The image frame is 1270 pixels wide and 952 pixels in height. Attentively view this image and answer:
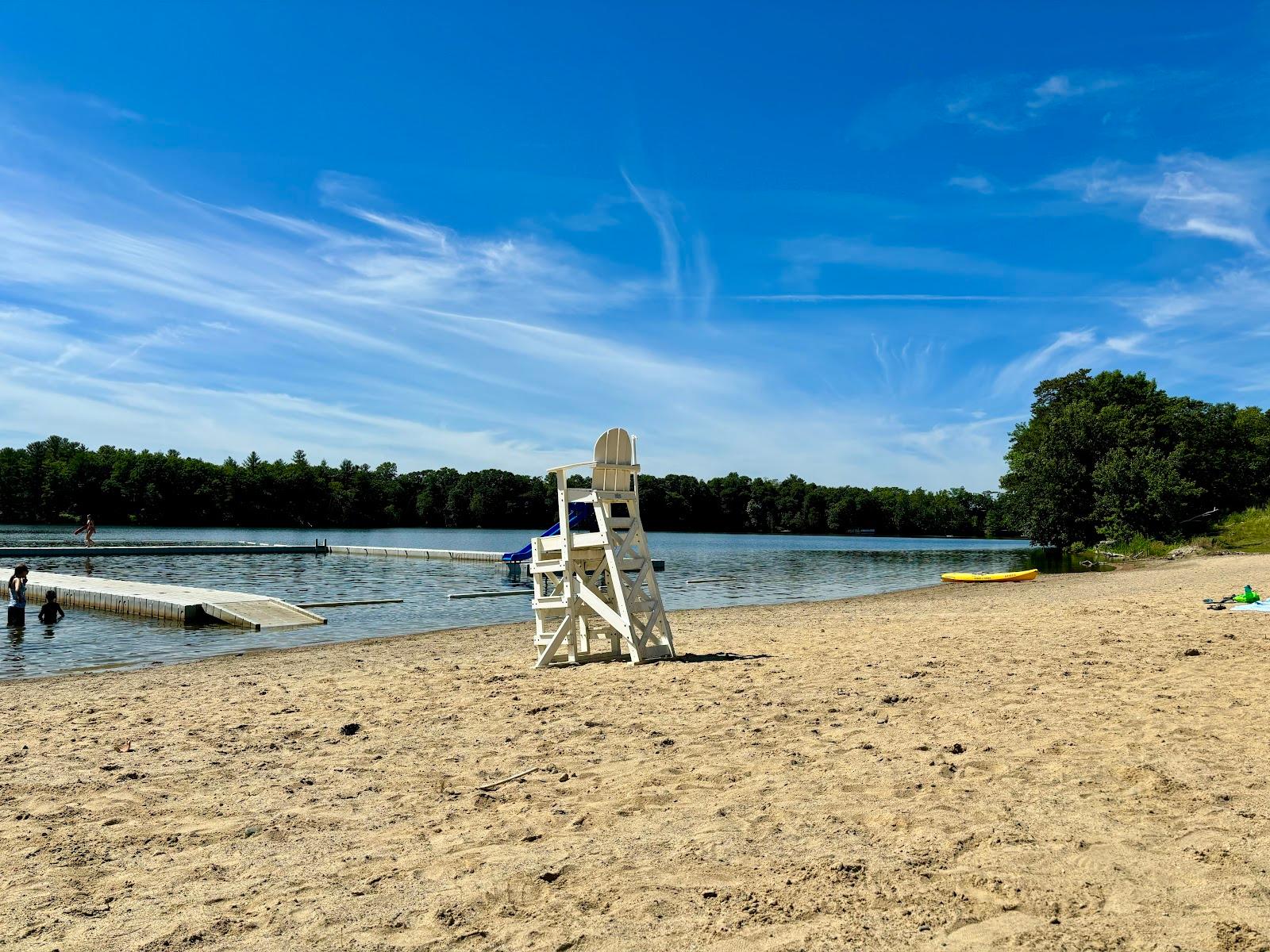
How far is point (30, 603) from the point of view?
23.4 metres

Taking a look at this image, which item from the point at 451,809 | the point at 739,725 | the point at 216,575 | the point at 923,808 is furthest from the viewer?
the point at 216,575

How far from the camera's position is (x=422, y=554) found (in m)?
52.7

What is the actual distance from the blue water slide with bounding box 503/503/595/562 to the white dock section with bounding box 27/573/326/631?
5.97 m

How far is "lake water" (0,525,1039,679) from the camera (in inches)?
619

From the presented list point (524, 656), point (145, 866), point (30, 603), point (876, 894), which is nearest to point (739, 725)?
point (876, 894)

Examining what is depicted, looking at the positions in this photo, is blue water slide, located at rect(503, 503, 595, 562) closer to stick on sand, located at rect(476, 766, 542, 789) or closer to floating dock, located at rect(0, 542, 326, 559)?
stick on sand, located at rect(476, 766, 542, 789)

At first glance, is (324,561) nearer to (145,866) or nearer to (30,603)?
(30,603)

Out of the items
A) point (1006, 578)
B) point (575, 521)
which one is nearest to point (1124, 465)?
point (1006, 578)

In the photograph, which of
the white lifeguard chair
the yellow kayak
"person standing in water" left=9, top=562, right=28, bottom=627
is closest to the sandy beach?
the white lifeguard chair

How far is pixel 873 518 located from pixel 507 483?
234ft

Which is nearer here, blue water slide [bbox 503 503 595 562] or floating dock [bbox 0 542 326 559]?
blue water slide [bbox 503 503 595 562]

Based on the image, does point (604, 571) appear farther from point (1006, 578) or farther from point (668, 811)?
point (1006, 578)

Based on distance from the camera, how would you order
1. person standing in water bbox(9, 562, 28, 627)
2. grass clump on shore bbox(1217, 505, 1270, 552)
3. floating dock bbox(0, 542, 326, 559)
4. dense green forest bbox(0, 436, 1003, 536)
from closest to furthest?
person standing in water bbox(9, 562, 28, 627) → grass clump on shore bbox(1217, 505, 1270, 552) → floating dock bbox(0, 542, 326, 559) → dense green forest bbox(0, 436, 1003, 536)

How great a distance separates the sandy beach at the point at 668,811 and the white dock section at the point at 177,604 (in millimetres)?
9203
